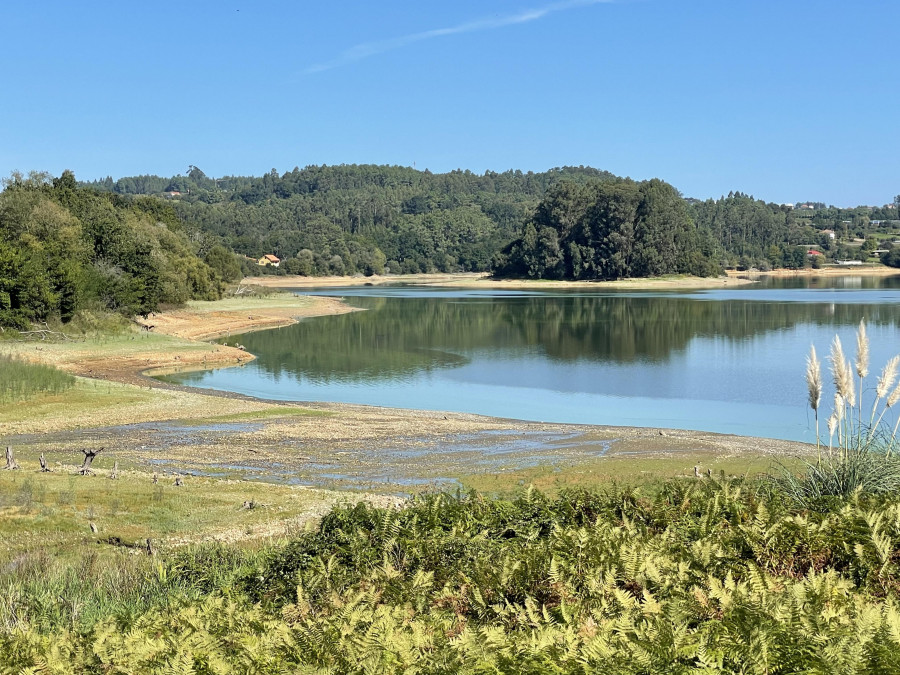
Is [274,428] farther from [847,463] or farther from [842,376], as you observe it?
[847,463]

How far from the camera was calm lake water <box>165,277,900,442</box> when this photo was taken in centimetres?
3369

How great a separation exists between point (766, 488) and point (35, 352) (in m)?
38.9

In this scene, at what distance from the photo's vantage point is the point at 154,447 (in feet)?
76.1

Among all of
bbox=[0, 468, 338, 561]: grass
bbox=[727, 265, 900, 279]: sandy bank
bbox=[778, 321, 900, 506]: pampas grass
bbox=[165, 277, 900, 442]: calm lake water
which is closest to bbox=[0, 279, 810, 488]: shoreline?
bbox=[165, 277, 900, 442]: calm lake water

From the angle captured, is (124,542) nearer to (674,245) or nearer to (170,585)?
(170,585)

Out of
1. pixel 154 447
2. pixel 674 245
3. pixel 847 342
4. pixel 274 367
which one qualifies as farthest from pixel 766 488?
pixel 674 245

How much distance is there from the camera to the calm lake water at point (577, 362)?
3369cm

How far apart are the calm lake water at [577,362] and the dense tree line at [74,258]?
26.4 feet

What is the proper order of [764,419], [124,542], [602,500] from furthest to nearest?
[764,419]
[124,542]
[602,500]

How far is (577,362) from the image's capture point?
47938mm

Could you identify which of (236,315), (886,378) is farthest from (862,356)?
(236,315)

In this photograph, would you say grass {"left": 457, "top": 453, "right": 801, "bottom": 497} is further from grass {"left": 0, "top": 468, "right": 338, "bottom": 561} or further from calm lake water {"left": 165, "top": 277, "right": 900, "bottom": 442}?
calm lake water {"left": 165, "top": 277, "right": 900, "bottom": 442}

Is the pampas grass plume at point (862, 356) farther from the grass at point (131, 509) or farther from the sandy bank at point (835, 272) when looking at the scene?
the sandy bank at point (835, 272)

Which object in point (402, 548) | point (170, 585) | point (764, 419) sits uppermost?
point (402, 548)
